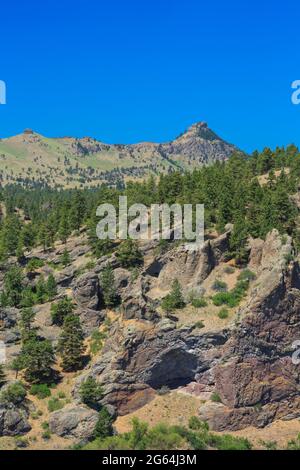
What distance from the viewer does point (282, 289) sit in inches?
3098

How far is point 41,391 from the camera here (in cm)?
7719

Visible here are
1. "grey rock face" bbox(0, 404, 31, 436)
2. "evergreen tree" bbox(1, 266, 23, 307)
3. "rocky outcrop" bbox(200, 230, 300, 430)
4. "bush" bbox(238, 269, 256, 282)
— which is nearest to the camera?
"grey rock face" bbox(0, 404, 31, 436)

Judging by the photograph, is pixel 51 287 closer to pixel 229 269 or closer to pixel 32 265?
pixel 32 265

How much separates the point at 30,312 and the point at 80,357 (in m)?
11.8

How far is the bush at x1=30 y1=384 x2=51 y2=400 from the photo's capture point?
76.7 m

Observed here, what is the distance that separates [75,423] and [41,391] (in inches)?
339

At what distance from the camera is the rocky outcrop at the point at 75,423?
230 feet

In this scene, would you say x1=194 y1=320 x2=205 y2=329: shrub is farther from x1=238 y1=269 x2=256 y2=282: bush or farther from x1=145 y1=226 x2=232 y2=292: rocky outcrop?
x1=238 y1=269 x2=256 y2=282: bush

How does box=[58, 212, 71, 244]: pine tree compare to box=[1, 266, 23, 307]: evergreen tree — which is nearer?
box=[1, 266, 23, 307]: evergreen tree

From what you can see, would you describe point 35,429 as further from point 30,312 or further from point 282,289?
point 282,289

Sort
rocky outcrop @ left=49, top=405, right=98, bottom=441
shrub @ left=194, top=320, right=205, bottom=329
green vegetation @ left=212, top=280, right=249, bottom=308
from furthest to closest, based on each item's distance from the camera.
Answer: green vegetation @ left=212, top=280, right=249, bottom=308 < shrub @ left=194, top=320, right=205, bottom=329 < rocky outcrop @ left=49, top=405, right=98, bottom=441

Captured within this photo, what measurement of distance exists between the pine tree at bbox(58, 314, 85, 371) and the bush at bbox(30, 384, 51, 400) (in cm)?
505

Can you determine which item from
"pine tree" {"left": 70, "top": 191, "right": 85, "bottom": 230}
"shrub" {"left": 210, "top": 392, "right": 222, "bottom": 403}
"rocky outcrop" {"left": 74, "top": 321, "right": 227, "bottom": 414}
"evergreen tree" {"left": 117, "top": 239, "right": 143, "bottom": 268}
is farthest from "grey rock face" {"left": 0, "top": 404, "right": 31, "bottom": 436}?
"pine tree" {"left": 70, "top": 191, "right": 85, "bottom": 230}

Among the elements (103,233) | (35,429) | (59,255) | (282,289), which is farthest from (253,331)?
(59,255)
